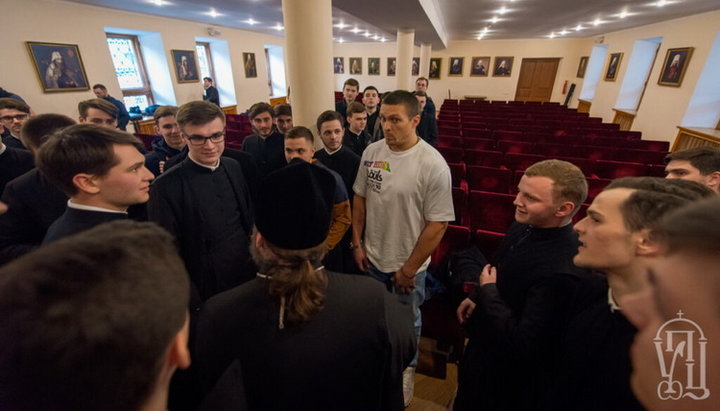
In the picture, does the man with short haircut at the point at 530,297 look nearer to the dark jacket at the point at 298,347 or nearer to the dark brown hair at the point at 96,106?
the dark jacket at the point at 298,347

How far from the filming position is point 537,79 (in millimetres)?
17094

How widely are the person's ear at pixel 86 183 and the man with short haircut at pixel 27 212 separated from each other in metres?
0.64

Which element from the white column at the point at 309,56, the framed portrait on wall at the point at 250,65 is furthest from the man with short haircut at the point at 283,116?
the framed portrait on wall at the point at 250,65

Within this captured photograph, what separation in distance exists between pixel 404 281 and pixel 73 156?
1776mm

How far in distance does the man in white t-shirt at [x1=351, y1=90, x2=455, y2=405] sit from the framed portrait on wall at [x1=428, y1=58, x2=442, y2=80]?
19.4 m

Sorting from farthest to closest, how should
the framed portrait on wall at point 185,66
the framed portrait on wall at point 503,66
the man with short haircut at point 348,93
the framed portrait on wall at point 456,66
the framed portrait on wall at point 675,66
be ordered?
the framed portrait on wall at point 456,66
the framed portrait on wall at point 503,66
the framed portrait on wall at point 185,66
the framed portrait on wall at point 675,66
the man with short haircut at point 348,93

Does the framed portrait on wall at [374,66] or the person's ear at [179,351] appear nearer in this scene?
the person's ear at [179,351]

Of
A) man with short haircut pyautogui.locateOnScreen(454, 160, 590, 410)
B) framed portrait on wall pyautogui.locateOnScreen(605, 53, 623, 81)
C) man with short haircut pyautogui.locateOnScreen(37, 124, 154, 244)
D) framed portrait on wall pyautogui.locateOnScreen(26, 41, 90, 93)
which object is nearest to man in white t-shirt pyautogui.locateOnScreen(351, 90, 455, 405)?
man with short haircut pyautogui.locateOnScreen(454, 160, 590, 410)

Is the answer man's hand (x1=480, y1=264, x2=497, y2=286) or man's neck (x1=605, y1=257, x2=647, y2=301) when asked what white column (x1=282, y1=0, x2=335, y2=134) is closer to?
man's hand (x1=480, y1=264, x2=497, y2=286)

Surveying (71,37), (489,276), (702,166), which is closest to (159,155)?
(489,276)

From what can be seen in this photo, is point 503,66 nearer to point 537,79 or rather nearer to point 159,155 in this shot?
point 537,79

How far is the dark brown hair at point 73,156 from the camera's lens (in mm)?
1176

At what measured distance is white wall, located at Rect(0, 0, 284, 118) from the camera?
237 inches

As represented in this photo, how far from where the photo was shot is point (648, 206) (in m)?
0.92
